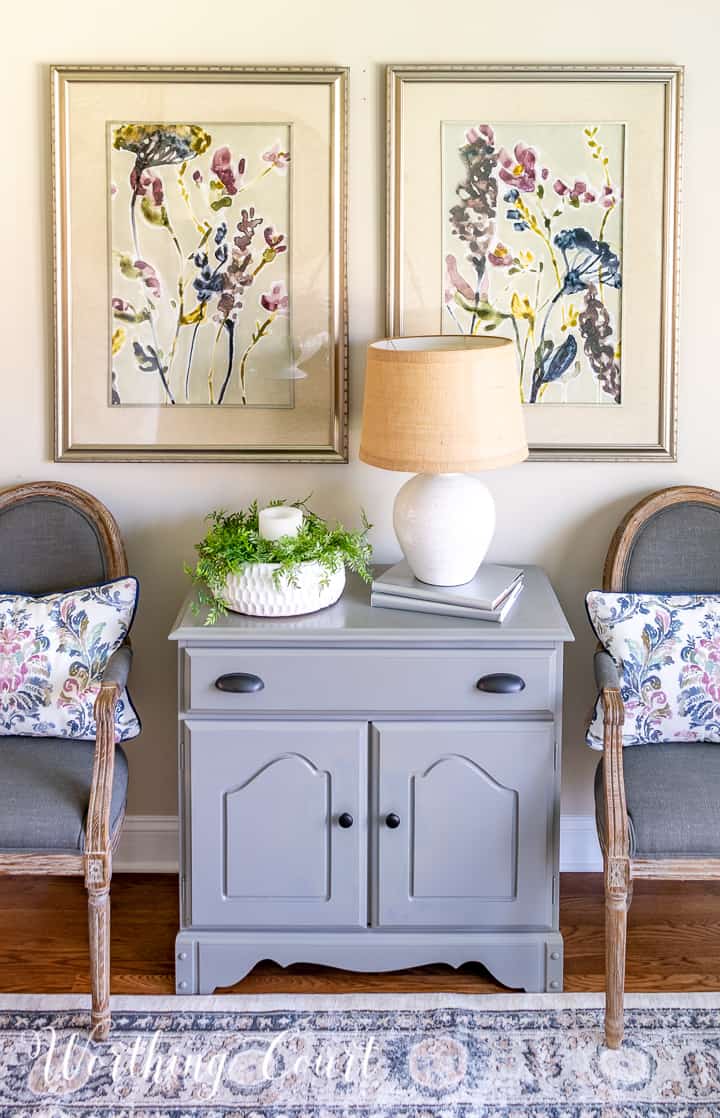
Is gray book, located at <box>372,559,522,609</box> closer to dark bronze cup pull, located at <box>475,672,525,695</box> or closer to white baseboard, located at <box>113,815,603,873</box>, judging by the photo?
dark bronze cup pull, located at <box>475,672,525,695</box>

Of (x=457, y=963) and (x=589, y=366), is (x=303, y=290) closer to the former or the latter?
(x=589, y=366)

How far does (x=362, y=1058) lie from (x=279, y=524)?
3.52ft

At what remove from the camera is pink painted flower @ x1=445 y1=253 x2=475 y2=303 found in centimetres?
271

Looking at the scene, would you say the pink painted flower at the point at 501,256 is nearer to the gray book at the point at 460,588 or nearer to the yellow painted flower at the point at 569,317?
the yellow painted flower at the point at 569,317

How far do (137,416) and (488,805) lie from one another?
3.94 feet

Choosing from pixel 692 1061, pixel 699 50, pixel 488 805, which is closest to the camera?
pixel 692 1061

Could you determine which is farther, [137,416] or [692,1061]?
[137,416]

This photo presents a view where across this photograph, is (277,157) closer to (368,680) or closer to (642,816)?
(368,680)

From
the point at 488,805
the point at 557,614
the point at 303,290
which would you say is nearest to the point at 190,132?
the point at 303,290

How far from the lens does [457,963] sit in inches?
99.1

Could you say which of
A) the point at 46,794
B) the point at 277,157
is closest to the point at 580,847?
the point at 46,794

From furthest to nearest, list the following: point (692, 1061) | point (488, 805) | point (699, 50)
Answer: point (699, 50) → point (488, 805) → point (692, 1061)

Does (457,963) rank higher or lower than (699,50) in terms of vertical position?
lower

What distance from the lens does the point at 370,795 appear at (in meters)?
2.46
